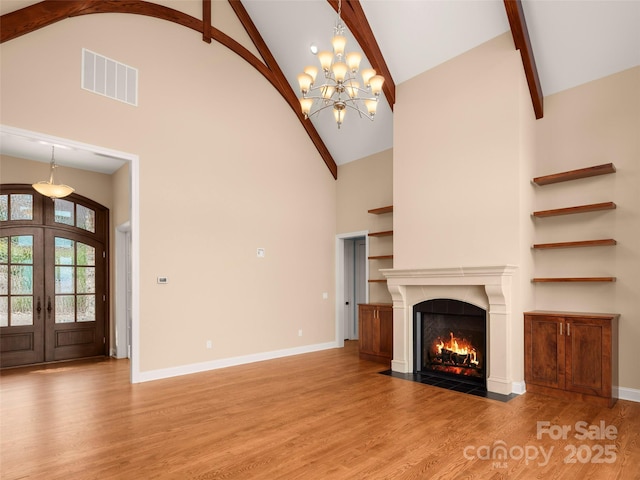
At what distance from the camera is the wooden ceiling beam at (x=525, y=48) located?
4.49 meters

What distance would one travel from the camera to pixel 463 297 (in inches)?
205

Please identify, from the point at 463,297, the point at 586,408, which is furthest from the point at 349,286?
the point at 586,408

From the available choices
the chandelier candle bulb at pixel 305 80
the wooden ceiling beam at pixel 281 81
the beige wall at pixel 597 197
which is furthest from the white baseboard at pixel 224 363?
the chandelier candle bulb at pixel 305 80

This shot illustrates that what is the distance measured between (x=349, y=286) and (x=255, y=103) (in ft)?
14.3

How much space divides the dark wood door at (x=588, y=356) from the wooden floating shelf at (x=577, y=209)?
50.0 inches

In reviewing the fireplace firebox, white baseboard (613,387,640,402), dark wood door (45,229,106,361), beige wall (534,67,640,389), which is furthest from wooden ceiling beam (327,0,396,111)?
dark wood door (45,229,106,361)

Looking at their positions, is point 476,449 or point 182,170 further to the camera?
point 182,170

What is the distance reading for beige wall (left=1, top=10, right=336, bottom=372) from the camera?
16.3 feet

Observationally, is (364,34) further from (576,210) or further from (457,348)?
(457,348)

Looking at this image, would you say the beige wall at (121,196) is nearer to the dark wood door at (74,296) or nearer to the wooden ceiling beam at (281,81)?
the dark wood door at (74,296)

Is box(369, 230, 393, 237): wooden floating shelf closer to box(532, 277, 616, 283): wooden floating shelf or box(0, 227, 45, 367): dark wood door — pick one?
box(532, 277, 616, 283): wooden floating shelf

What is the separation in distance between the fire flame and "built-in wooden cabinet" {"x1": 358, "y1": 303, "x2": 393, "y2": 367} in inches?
35.5

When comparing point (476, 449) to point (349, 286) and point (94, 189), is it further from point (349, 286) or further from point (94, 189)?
point (94, 189)

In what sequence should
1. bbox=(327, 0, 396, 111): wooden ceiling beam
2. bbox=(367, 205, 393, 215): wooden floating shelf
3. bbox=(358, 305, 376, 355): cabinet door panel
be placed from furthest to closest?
bbox=(367, 205, 393, 215): wooden floating shelf, bbox=(358, 305, 376, 355): cabinet door panel, bbox=(327, 0, 396, 111): wooden ceiling beam
